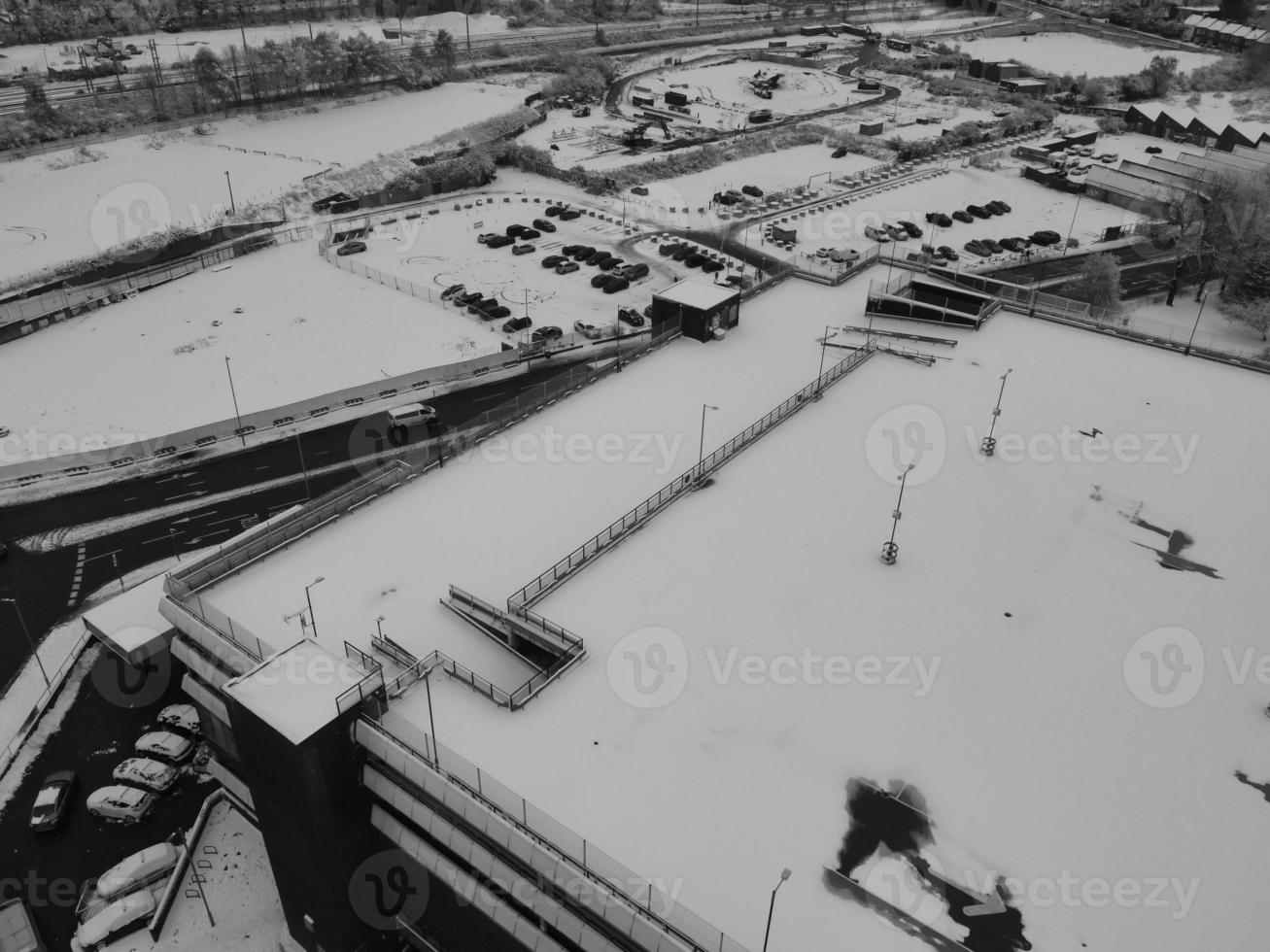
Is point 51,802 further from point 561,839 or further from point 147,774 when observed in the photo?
point 561,839

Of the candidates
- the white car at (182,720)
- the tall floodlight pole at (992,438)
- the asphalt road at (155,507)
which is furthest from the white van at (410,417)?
the tall floodlight pole at (992,438)

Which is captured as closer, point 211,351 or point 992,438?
point 992,438

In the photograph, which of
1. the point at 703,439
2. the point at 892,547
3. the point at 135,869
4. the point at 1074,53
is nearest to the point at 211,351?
the point at 135,869

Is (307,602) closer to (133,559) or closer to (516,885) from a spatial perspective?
(516,885)

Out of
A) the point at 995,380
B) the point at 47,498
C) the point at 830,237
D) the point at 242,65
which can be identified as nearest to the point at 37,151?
the point at 242,65

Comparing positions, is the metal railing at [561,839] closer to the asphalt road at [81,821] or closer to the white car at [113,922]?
the white car at [113,922]
